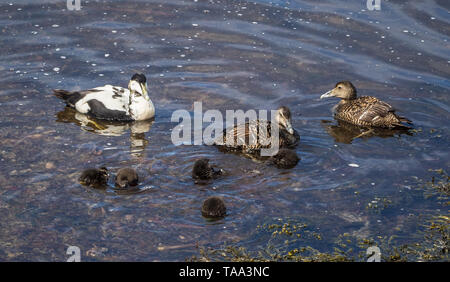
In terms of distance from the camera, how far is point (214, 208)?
8.84 meters

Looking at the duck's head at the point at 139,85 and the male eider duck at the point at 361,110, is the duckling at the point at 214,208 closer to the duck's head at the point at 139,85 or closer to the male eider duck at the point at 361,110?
the duck's head at the point at 139,85

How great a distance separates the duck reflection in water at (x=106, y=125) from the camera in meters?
11.7

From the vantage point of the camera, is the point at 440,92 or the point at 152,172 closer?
the point at 152,172

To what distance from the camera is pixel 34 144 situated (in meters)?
11.0

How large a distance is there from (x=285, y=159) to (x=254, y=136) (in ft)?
2.87

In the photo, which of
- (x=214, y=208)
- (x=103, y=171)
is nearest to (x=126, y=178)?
(x=103, y=171)

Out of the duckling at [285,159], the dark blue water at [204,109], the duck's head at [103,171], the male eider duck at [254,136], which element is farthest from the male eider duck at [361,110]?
the duck's head at [103,171]

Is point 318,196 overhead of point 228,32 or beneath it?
beneath

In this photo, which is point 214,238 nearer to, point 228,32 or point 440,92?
point 440,92

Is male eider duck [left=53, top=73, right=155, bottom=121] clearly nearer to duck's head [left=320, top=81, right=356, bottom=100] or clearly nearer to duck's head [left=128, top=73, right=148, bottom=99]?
duck's head [left=128, top=73, right=148, bottom=99]
